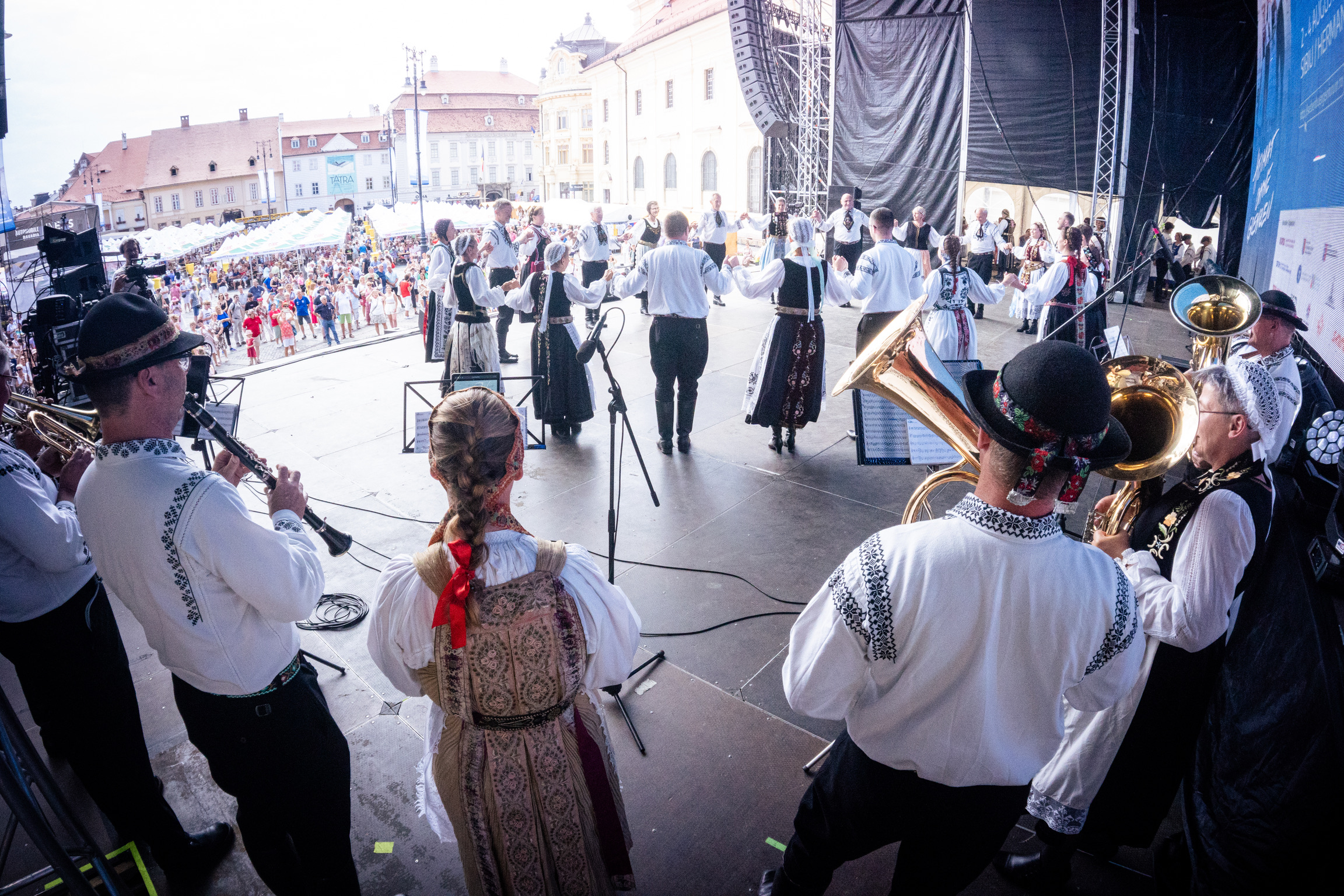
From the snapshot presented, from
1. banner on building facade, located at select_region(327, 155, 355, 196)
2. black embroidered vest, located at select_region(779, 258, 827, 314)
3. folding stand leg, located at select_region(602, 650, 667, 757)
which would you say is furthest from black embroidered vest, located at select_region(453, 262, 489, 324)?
banner on building facade, located at select_region(327, 155, 355, 196)

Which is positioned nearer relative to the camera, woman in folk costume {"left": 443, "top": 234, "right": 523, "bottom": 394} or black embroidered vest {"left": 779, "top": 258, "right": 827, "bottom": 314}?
black embroidered vest {"left": 779, "top": 258, "right": 827, "bottom": 314}

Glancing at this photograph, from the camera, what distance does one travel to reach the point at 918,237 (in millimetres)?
8891

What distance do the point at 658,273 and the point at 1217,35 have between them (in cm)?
925

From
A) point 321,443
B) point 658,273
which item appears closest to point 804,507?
point 658,273

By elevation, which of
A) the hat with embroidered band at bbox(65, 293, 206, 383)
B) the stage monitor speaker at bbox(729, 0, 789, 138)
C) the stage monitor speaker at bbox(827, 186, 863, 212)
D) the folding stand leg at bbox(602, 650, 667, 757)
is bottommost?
the folding stand leg at bbox(602, 650, 667, 757)

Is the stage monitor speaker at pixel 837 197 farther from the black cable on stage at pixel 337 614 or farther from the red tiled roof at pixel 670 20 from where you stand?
the red tiled roof at pixel 670 20

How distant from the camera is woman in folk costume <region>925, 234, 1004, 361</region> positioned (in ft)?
18.7

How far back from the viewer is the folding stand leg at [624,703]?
2.90 metres

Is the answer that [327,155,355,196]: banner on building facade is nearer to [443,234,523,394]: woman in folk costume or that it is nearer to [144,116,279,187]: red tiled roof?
[144,116,279,187]: red tiled roof

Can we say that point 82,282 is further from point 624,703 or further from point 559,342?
point 624,703

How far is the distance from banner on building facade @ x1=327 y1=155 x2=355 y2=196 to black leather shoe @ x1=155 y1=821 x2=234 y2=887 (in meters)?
66.9

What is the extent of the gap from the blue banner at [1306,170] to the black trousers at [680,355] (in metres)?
3.57

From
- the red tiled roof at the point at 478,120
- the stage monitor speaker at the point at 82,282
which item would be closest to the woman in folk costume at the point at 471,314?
the stage monitor speaker at the point at 82,282

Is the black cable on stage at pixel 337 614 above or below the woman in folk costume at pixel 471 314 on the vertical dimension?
below
